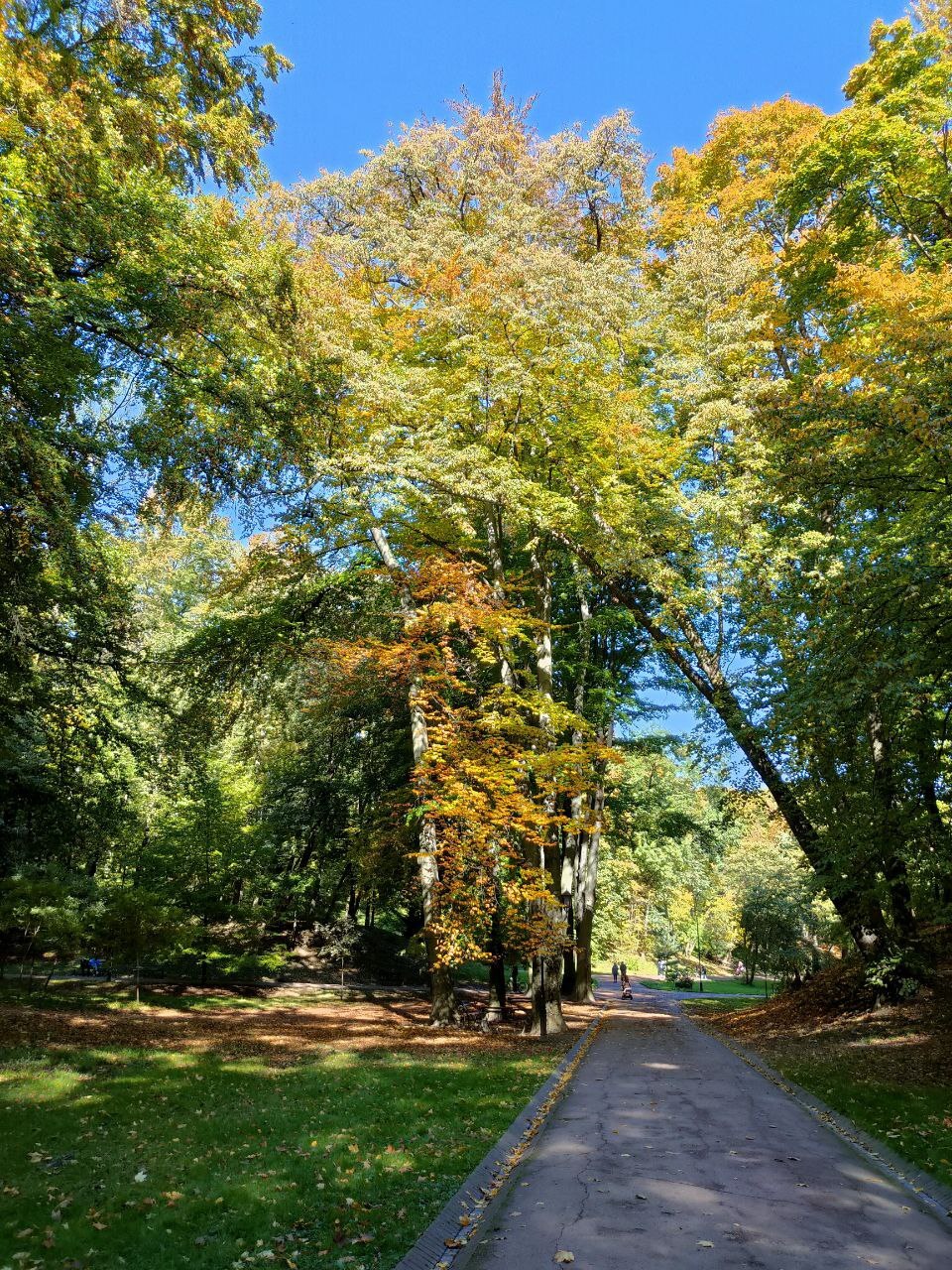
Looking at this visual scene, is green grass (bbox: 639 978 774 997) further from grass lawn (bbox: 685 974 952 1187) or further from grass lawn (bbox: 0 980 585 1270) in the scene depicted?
grass lawn (bbox: 0 980 585 1270)

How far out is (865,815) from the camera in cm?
1255

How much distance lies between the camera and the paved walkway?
14.5ft

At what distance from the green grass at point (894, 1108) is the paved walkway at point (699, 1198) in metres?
0.52

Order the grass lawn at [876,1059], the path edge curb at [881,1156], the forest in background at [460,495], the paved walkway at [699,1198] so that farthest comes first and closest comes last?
1. the forest in background at [460,495]
2. the grass lawn at [876,1059]
3. the path edge curb at [881,1156]
4. the paved walkway at [699,1198]

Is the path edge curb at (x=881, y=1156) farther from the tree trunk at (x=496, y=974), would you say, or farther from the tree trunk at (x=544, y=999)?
the tree trunk at (x=496, y=974)

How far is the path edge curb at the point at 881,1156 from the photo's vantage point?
17.8 feet

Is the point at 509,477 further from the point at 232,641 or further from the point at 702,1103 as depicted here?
the point at 702,1103

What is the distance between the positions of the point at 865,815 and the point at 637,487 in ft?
29.1

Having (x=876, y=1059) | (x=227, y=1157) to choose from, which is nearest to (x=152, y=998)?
(x=227, y=1157)

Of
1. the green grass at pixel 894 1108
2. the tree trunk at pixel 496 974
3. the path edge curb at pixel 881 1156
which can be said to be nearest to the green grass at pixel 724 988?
the tree trunk at pixel 496 974

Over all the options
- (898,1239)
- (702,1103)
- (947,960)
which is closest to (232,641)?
(702,1103)

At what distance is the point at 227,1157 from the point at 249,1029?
9.39m

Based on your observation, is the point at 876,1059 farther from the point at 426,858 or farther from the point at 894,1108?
the point at 426,858

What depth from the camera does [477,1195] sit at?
550 centimetres
